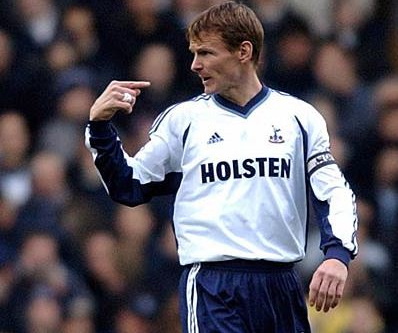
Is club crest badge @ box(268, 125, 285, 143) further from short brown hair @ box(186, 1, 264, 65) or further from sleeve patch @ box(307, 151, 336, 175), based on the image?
short brown hair @ box(186, 1, 264, 65)

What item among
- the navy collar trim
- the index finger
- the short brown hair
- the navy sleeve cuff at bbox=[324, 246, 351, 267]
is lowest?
the navy sleeve cuff at bbox=[324, 246, 351, 267]

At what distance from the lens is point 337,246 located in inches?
255

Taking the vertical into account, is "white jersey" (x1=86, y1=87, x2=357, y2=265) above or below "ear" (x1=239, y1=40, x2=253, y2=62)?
below

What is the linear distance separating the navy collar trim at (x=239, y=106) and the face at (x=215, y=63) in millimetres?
59

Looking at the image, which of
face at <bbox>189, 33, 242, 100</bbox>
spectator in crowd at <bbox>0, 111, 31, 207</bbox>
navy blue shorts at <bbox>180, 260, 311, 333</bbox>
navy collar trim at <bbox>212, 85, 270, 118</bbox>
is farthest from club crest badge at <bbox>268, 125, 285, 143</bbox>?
spectator in crowd at <bbox>0, 111, 31, 207</bbox>

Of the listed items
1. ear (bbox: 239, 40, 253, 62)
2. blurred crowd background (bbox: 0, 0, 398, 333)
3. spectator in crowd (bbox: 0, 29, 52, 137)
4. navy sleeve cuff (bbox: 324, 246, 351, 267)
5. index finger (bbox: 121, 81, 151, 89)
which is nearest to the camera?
navy sleeve cuff (bbox: 324, 246, 351, 267)

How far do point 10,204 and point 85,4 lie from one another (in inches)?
60.2

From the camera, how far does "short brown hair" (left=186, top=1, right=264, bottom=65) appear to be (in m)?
6.63

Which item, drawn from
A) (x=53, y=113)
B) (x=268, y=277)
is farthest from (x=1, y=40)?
(x=268, y=277)

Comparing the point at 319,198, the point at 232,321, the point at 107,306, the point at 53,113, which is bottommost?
the point at 107,306

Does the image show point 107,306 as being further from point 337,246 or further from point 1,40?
point 337,246

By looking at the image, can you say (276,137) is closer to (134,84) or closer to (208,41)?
(208,41)

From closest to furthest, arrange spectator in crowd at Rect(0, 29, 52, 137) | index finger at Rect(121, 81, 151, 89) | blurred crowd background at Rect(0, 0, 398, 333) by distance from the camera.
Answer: index finger at Rect(121, 81, 151, 89) → blurred crowd background at Rect(0, 0, 398, 333) → spectator in crowd at Rect(0, 29, 52, 137)

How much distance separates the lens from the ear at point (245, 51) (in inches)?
264
